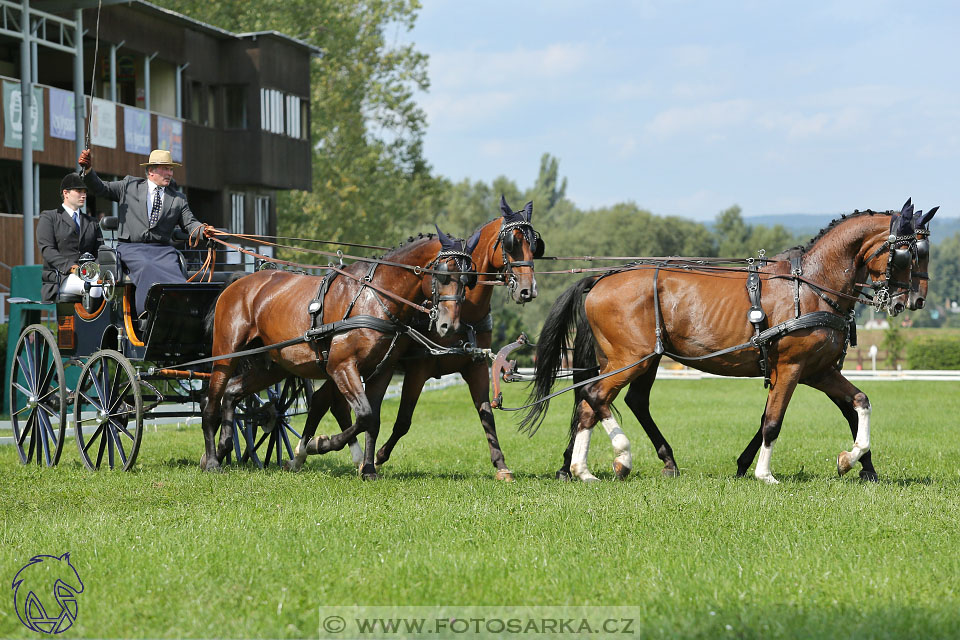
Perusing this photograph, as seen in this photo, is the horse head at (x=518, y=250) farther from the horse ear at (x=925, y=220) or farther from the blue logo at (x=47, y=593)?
the blue logo at (x=47, y=593)

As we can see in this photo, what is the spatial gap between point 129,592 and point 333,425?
13404mm

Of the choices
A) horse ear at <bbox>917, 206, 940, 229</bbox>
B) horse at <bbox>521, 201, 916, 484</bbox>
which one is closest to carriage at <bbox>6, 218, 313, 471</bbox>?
horse at <bbox>521, 201, 916, 484</bbox>

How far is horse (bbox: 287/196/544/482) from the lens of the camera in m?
9.52

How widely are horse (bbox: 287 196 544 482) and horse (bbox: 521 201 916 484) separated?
56 cm

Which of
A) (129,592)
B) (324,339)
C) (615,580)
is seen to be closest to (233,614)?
(129,592)

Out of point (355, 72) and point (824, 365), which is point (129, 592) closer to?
point (824, 365)

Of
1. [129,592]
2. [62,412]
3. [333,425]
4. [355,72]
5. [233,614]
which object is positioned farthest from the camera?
[355,72]

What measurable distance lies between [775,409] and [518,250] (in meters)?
2.59

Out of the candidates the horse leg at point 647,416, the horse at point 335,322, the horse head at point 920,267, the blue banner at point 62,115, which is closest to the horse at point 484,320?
the horse at point 335,322

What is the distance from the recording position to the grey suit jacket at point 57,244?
11.6 m

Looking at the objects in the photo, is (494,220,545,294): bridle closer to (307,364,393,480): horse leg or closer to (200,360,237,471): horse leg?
(307,364,393,480): horse leg

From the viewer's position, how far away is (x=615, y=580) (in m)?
6.15

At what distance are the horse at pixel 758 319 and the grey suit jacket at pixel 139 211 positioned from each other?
402 cm

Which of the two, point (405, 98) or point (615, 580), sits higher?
point (405, 98)
